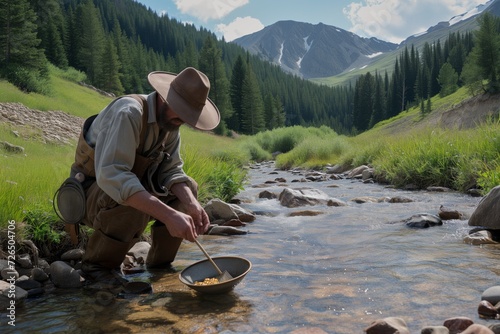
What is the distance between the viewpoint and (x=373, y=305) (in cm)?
306

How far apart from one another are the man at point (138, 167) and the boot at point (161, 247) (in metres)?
0.03

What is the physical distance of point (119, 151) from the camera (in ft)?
10.1

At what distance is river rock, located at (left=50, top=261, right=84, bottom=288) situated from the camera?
3592mm

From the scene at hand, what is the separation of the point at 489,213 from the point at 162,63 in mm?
79649

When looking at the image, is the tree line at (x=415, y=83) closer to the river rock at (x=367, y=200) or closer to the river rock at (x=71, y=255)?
the river rock at (x=367, y=200)

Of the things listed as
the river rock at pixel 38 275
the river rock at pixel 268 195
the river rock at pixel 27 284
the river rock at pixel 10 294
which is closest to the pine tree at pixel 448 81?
the river rock at pixel 268 195

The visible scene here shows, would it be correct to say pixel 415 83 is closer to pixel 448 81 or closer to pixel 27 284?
pixel 448 81

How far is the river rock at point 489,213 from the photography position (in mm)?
5039

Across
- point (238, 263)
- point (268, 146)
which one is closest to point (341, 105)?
point (268, 146)

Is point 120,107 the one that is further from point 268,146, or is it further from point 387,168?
point 268,146

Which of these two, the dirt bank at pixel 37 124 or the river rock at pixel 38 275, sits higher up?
the dirt bank at pixel 37 124

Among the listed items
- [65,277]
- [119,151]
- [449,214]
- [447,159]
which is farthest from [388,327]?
[447,159]

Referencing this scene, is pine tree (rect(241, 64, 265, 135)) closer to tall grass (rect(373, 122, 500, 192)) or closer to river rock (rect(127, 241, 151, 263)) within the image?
tall grass (rect(373, 122, 500, 192))

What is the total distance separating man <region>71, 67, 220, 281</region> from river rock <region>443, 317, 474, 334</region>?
1.65 metres
